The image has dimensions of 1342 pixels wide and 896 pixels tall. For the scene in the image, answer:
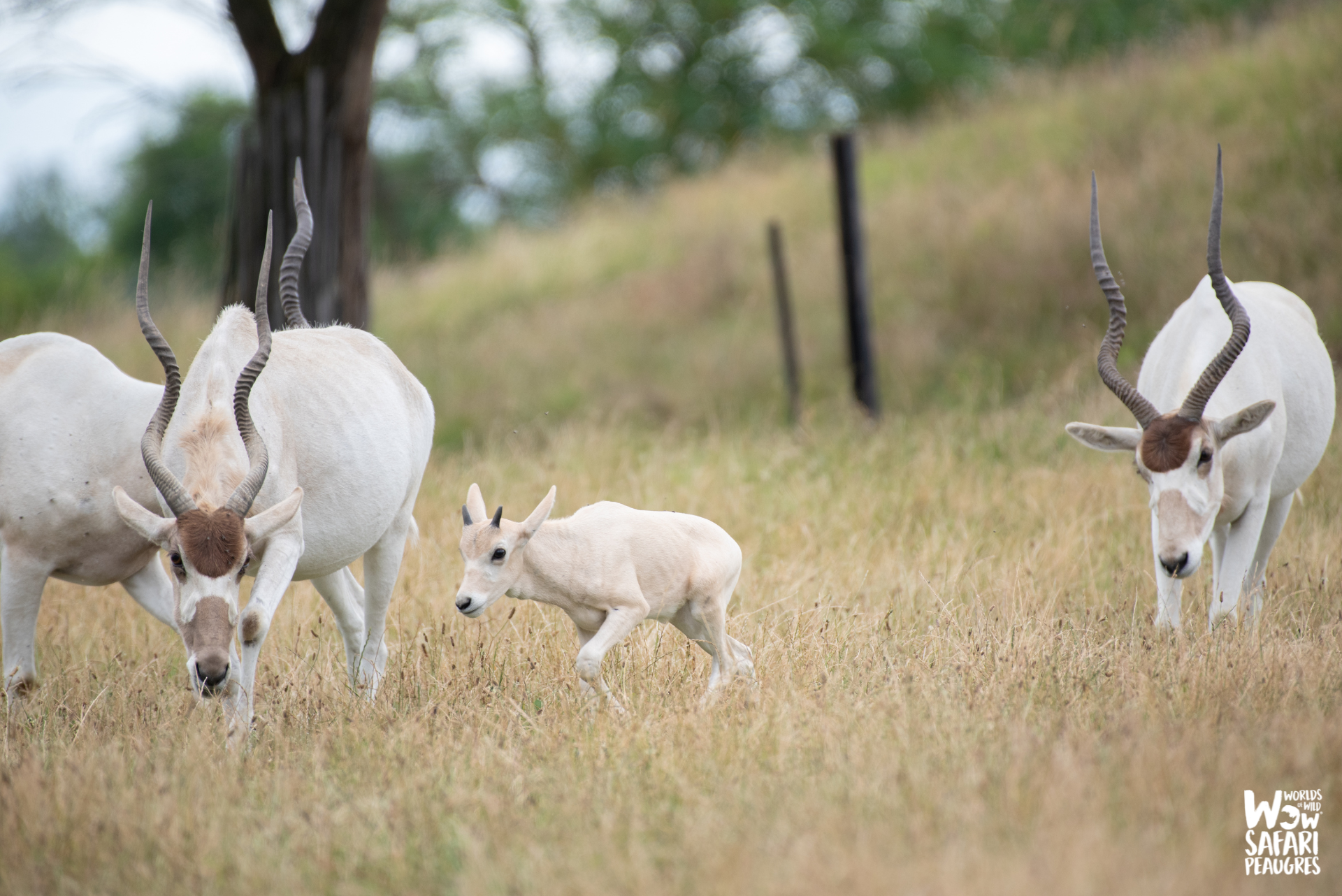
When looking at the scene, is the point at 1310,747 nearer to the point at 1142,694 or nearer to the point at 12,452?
the point at 1142,694

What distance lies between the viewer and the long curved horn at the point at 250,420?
359cm

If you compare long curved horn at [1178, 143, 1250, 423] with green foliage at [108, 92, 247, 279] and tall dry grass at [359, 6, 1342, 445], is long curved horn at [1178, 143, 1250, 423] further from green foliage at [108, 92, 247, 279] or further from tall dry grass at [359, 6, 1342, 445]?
green foliage at [108, 92, 247, 279]

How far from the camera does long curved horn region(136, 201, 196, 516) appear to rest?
3.54 meters

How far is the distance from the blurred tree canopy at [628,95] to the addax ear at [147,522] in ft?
62.8

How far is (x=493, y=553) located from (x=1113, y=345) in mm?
2861

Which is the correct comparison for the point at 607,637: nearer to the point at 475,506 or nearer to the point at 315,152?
the point at 475,506

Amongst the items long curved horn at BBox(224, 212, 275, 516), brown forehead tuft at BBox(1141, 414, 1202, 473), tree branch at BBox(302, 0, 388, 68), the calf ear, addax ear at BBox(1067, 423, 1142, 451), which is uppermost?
tree branch at BBox(302, 0, 388, 68)

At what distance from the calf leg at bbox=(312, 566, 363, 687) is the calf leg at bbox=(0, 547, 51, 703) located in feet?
3.43

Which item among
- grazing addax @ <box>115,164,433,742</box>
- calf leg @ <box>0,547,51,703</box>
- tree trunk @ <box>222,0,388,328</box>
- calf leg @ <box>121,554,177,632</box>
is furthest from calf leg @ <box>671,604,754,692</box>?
tree trunk @ <box>222,0,388,328</box>

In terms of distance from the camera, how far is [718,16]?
969 inches

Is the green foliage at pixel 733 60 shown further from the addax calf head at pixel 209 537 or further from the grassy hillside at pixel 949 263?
the addax calf head at pixel 209 537

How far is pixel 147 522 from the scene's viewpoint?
3.60m

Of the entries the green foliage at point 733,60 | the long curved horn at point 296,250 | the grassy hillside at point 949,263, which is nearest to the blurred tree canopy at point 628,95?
the green foliage at point 733,60

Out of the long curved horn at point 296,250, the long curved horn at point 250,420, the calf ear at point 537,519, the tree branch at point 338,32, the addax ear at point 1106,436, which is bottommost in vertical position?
the addax ear at point 1106,436
